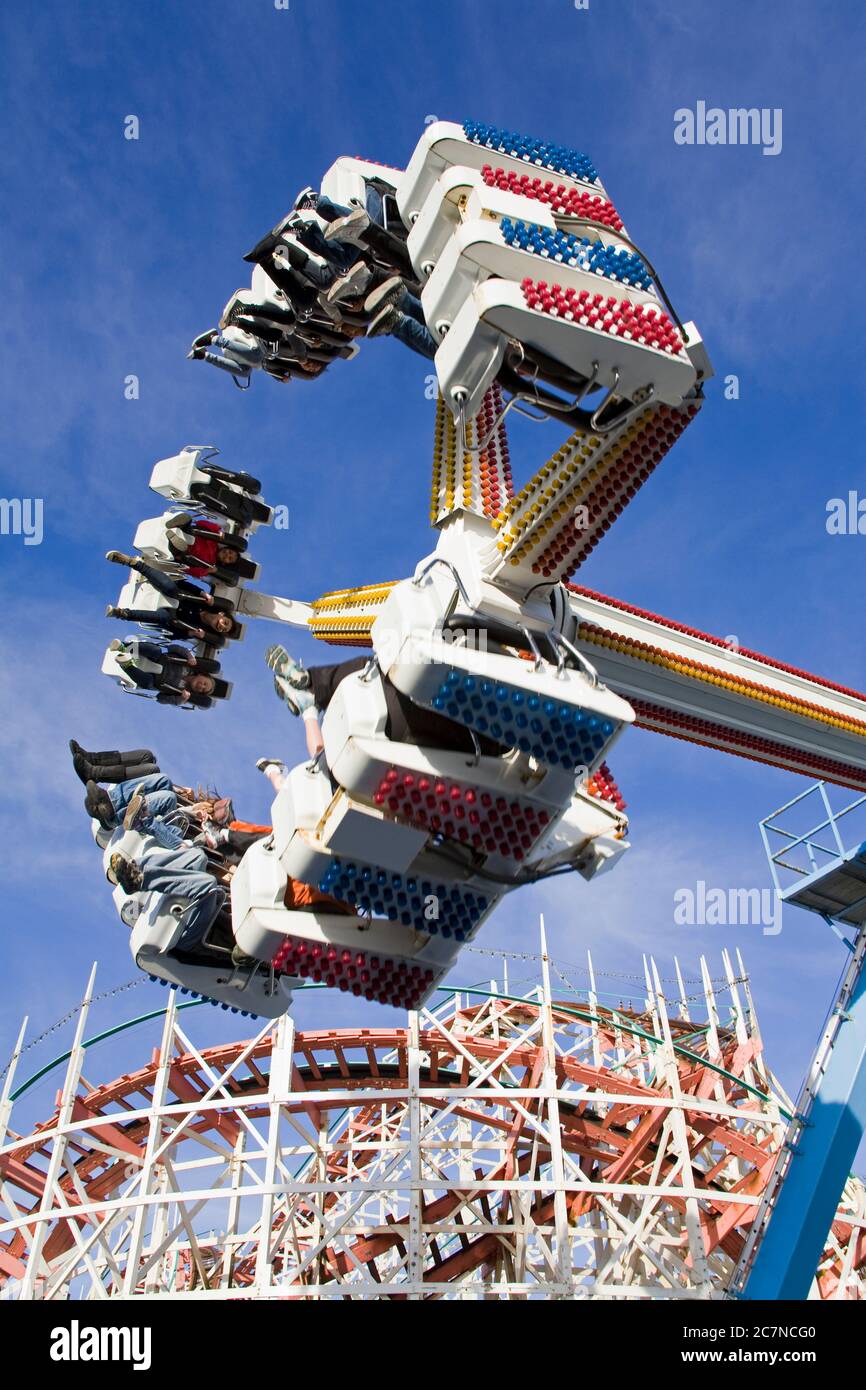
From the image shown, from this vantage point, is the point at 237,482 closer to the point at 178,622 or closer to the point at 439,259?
the point at 178,622

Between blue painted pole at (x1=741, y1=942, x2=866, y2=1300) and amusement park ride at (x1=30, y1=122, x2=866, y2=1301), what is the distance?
4.35 m

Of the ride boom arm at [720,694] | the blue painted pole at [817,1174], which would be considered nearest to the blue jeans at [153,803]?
the ride boom arm at [720,694]

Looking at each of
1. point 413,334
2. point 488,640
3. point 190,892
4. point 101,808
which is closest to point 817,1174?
point 190,892

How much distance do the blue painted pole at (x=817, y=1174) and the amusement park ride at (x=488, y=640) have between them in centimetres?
435

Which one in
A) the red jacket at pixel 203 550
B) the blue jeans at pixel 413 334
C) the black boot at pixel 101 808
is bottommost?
the black boot at pixel 101 808

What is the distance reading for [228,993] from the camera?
7984mm

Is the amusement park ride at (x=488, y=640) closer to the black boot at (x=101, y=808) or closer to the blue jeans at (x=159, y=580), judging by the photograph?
the black boot at (x=101, y=808)

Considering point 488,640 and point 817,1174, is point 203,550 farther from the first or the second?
point 817,1174

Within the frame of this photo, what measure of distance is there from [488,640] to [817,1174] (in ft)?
21.4

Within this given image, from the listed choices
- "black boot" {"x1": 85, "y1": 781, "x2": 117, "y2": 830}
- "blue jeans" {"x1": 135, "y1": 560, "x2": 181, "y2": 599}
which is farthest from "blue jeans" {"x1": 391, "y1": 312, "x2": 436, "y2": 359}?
"black boot" {"x1": 85, "y1": 781, "x2": 117, "y2": 830}

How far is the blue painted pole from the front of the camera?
32.7 feet

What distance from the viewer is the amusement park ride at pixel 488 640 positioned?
5836 mm

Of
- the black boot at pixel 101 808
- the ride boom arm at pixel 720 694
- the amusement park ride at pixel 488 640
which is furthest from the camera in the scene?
the black boot at pixel 101 808
